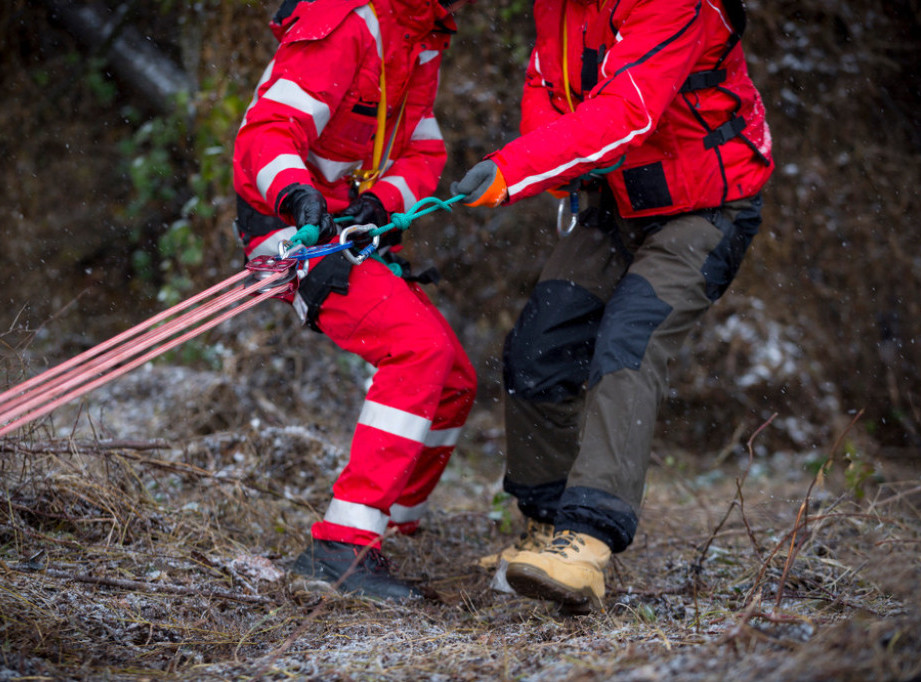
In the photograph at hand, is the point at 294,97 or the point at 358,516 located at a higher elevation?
the point at 294,97

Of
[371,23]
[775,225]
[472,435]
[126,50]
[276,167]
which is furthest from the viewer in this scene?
[126,50]

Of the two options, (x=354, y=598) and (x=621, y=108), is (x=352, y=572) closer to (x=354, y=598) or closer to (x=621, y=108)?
(x=354, y=598)

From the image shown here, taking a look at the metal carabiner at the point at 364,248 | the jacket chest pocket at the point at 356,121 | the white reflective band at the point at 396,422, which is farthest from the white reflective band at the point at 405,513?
the jacket chest pocket at the point at 356,121

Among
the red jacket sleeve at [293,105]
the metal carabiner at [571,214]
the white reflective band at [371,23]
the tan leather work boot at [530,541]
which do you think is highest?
the white reflective band at [371,23]

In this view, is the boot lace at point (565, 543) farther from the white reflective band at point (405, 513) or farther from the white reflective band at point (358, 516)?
the white reflective band at point (405, 513)

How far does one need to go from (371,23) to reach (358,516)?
1564 mm

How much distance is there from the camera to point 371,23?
2.67 metres

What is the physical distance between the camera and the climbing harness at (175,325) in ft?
5.70

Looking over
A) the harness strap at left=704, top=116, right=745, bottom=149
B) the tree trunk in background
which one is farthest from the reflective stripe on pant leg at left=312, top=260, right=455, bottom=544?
the tree trunk in background

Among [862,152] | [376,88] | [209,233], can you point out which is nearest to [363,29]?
[376,88]

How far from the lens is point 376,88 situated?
274 cm

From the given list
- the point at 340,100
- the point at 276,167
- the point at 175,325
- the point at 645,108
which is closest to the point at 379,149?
the point at 340,100

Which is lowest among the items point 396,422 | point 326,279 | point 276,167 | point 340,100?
point 396,422

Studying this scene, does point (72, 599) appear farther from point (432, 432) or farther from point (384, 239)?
point (384, 239)
